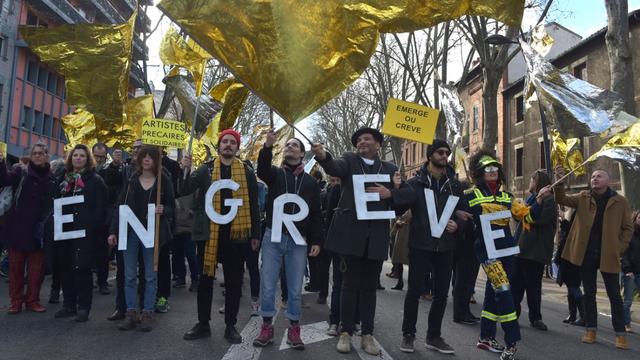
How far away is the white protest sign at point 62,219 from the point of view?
634 cm

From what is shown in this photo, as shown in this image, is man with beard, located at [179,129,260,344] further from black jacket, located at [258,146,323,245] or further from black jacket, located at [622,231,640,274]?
black jacket, located at [622,231,640,274]

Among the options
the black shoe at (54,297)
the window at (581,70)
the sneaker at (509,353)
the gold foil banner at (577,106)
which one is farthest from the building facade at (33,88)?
the sneaker at (509,353)

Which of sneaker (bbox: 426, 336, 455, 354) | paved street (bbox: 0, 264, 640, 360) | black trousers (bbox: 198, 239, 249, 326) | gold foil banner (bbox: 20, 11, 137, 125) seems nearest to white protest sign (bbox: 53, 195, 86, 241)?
paved street (bbox: 0, 264, 640, 360)

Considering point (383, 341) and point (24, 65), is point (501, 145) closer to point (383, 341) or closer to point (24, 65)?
point (24, 65)

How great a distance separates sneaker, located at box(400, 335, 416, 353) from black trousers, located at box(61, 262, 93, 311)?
3458 millimetres

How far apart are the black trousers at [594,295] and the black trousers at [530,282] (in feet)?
2.34

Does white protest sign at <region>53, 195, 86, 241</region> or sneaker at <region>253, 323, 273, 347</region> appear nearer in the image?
sneaker at <region>253, 323, 273, 347</region>

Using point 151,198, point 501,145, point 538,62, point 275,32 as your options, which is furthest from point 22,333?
point 501,145

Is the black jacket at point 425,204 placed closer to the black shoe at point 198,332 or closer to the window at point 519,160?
the black shoe at point 198,332

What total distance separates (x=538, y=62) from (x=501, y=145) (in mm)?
28139

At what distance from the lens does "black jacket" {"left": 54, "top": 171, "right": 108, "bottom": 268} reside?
6.39 meters

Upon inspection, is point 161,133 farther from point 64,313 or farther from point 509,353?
point 509,353

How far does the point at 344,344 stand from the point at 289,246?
1.07 metres

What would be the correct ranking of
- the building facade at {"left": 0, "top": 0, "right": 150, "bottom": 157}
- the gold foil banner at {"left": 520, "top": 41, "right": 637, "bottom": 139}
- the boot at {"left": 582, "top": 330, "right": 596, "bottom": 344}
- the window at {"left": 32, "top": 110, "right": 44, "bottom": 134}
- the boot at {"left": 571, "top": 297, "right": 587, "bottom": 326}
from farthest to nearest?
the window at {"left": 32, "top": 110, "right": 44, "bottom": 134} → the building facade at {"left": 0, "top": 0, "right": 150, "bottom": 157} → the boot at {"left": 571, "top": 297, "right": 587, "bottom": 326} → the gold foil banner at {"left": 520, "top": 41, "right": 637, "bottom": 139} → the boot at {"left": 582, "top": 330, "right": 596, "bottom": 344}
